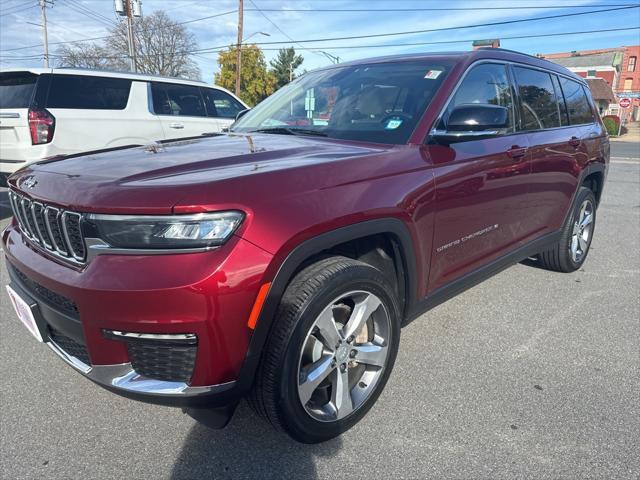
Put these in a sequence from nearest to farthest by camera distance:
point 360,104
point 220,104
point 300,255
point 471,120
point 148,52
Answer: point 300,255 → point 471,120 → point 360,104 → point 220,104 → point 148,52

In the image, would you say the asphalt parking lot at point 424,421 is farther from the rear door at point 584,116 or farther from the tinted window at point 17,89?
the tinted window at point 17,89

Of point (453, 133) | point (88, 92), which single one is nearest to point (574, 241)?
point (453, 133)

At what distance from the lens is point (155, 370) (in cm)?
177

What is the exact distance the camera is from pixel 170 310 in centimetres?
165

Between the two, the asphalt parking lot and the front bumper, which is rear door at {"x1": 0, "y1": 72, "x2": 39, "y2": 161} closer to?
the asphalt parking lot

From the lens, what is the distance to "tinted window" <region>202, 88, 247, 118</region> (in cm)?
843

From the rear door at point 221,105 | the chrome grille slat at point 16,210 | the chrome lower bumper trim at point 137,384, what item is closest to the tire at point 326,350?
the chrome lower bumper trim at point 137,384

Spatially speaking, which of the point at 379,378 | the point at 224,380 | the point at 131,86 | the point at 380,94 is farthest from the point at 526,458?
the point at 131,86

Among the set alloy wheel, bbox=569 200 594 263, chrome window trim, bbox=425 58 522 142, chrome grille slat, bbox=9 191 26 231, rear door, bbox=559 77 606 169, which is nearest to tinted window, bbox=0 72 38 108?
chrome grille slat, bbox=9 191 26 231

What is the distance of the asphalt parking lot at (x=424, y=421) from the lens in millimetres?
2061

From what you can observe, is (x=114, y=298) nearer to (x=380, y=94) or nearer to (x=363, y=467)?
(x=363, y=467)

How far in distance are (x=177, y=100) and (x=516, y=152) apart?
249 inches

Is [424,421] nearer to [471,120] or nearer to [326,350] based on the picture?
[326,350]

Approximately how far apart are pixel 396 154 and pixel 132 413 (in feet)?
6.19
